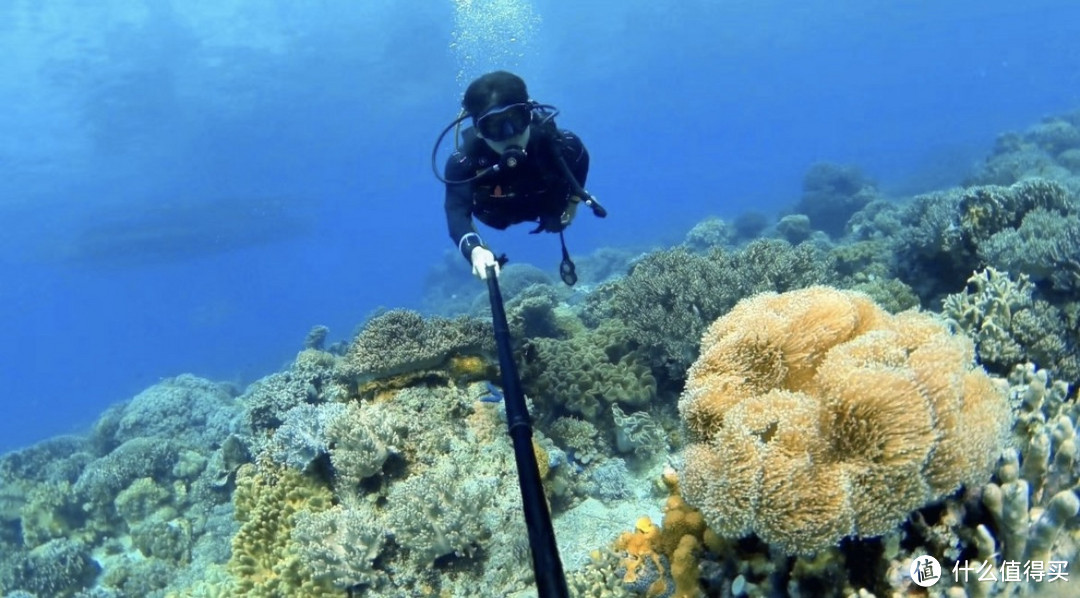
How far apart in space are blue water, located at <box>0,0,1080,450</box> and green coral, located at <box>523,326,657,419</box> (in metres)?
24.9

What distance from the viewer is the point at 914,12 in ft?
385

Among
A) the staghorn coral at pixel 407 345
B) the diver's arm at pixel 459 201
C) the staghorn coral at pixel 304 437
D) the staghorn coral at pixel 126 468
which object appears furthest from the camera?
the staghorn coral at pixel 126 468

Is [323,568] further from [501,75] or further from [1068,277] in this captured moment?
[1068,277]

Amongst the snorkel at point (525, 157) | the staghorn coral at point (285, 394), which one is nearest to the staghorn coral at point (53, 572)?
the staghorn coral at point (285, 394)

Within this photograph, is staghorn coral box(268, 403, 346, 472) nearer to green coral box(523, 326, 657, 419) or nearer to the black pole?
green coral box(523, 326, 657, 419)

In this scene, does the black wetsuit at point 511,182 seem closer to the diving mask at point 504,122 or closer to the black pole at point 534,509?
the diving mask at point 504,122

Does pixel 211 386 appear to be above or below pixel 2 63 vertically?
below

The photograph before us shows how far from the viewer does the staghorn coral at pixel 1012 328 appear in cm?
449

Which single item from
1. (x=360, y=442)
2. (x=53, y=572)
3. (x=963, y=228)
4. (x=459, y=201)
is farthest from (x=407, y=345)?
(x=53, y=572)

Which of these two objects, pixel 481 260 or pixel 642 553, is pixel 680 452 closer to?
pixel 642 553

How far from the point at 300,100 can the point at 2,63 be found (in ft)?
73.2

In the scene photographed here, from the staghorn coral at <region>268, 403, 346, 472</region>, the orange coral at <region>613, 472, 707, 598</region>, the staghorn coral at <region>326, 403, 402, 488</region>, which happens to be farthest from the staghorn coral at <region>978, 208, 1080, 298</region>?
the staghorn coral at <region>268, 403, 346, 472</region>

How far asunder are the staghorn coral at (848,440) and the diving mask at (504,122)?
13.3ft

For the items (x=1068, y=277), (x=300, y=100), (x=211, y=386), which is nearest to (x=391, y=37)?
(x=300, y=100)
